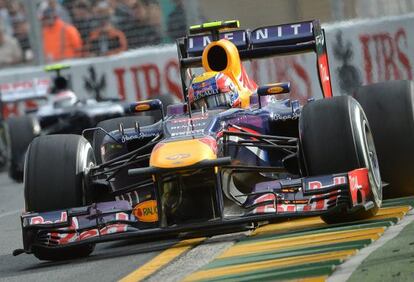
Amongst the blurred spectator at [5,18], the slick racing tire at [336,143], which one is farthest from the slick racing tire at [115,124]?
the blurred spectator at [5,18]

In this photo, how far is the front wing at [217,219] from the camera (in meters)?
8.91

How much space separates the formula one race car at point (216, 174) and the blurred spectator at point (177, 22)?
10.1 metres

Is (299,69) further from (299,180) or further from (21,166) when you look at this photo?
(299,180)

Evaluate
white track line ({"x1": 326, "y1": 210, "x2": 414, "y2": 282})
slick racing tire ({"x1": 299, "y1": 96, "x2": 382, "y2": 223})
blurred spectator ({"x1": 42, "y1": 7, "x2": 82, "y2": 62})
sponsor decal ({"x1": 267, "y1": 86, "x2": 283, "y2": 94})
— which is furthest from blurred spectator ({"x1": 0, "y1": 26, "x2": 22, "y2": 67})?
white track line ({"x1": 326, "y1": 210, "x2": 414, "y2": 282})

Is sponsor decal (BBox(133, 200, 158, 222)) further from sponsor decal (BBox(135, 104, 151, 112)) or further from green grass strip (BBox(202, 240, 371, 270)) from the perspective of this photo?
sponsor decal (BBox(135, 104, 151, 112))

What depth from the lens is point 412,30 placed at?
18594 millimetres

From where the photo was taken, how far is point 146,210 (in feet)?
30.6

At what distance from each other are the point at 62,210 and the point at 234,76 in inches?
97.9

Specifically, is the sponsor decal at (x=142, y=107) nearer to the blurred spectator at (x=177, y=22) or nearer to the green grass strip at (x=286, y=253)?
the green grass strip at (x=286, y=253)

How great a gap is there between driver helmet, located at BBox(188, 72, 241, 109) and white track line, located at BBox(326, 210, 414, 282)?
222 centimetres

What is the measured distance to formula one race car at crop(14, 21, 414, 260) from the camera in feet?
29.5

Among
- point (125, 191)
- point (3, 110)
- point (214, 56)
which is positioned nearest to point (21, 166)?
point (3, 110)

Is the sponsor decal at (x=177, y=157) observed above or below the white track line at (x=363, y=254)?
above

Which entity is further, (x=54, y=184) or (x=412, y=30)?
(x=412, y=30)
